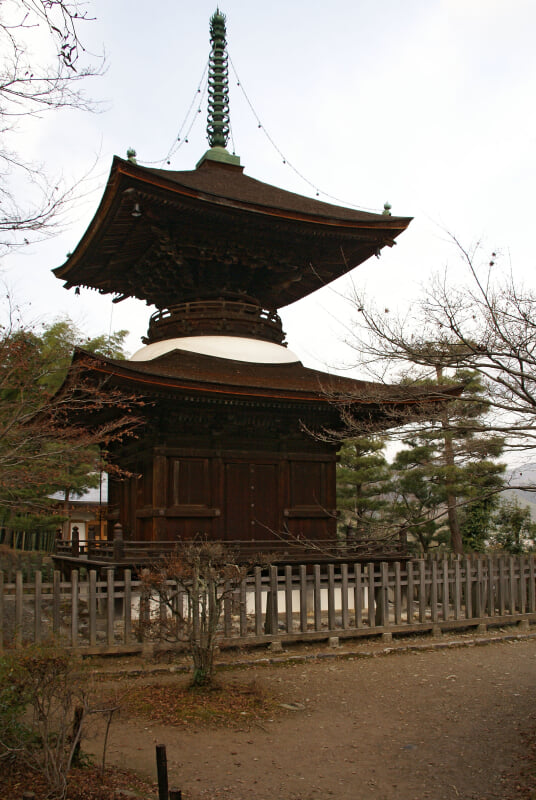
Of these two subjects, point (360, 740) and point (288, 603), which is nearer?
point (360, 740)

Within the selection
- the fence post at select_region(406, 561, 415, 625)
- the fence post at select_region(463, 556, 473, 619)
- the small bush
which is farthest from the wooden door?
the small bush

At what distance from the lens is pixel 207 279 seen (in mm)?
15938

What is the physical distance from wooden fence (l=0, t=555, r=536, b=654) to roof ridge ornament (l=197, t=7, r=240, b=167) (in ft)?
41.0

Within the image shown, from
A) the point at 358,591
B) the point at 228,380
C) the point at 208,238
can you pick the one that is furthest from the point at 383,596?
the point at 208,238

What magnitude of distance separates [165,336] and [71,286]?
3872mm

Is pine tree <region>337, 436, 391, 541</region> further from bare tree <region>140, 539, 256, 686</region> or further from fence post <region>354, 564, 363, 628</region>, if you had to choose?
bare tree <region>140, 539, 256, 686</region>

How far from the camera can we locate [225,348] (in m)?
15.3

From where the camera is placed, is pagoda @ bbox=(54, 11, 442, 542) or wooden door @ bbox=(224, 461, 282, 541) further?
wooden door @ bbox=(224, 461, 282, 541)

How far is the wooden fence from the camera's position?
964 cm

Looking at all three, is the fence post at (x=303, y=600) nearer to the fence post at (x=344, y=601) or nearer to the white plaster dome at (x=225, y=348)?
the fence post at (x=344, y=601)

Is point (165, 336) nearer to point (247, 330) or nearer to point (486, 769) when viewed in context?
point (247, 330)

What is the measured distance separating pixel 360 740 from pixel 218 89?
18.5 meters

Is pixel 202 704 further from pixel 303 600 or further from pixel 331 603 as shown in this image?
pixel 331 603

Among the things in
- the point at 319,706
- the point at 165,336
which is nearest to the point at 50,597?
the point at 319,706
